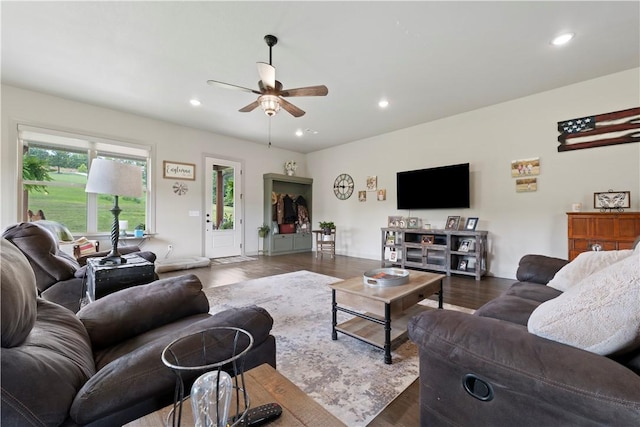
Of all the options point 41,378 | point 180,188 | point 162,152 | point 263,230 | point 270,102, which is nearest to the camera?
point 41,378

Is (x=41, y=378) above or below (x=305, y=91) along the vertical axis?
below

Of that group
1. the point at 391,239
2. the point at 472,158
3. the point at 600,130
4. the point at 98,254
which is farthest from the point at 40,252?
the point at 600,130

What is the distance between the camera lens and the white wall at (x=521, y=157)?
11.3ft

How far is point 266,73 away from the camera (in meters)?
2.59

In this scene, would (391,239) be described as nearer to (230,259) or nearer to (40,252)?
(230,259)

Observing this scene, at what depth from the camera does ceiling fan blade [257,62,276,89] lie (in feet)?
8.28

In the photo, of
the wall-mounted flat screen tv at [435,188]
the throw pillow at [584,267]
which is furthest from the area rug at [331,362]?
the wall-mounted flat screen tv at [435,188]

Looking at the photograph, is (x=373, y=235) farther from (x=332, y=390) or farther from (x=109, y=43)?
(x=109, y=43)

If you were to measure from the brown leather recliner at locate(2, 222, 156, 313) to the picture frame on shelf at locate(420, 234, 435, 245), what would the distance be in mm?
4477

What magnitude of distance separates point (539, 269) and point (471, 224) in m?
2.45

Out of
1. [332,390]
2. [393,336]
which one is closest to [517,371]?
[332,390]

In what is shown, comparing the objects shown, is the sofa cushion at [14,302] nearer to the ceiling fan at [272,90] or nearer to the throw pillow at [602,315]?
the throw pillow at [602,315]

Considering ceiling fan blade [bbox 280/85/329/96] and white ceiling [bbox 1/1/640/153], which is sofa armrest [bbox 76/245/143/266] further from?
ceiling fan blade [bbox 280/85/329/96]

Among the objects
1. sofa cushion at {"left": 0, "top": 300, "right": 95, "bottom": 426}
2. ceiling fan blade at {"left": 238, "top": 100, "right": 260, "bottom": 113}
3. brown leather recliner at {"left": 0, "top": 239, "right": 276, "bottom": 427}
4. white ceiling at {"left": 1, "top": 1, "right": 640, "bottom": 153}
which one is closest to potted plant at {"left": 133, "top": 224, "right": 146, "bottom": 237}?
white ceiling at {"left": 1, "top": 1, "right": 640, "bottom": 153}
